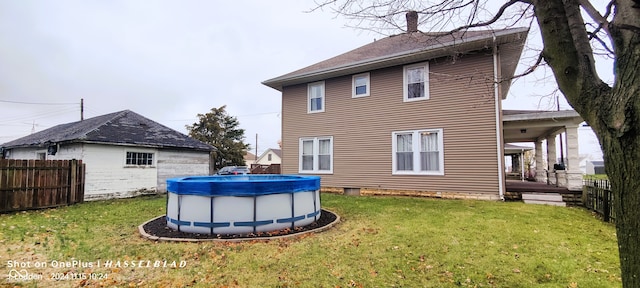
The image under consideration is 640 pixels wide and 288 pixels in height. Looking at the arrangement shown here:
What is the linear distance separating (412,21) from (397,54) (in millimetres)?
7034

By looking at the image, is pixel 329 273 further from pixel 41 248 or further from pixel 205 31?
pixel 205 31

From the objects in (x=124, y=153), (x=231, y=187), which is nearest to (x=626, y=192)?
(x=231, y=187)

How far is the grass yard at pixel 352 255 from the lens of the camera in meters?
3.54

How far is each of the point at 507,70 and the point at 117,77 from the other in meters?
24.3

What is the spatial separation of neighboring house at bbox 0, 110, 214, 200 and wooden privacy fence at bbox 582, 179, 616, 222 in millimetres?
16127

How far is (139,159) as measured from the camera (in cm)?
1328

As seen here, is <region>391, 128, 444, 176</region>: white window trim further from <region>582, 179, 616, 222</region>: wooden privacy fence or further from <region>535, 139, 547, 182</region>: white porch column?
<region>535, 139, 547, 182</region>: white porch column

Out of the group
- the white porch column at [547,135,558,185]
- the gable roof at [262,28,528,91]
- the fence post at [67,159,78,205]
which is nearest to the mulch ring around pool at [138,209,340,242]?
the gable roof at [262,28,528,91]

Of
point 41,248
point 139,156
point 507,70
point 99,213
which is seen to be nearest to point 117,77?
point 139,156

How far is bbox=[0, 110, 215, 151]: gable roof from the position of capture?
1186cm

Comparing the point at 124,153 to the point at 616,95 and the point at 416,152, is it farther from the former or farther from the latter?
the point at 616,95

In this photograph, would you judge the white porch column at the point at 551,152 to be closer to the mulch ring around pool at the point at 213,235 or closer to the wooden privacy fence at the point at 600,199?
the wooden privacy fence at the point at 600,199

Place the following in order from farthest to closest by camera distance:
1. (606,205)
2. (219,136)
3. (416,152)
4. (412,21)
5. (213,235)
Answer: (219,136) → (416,152) → (606,205) → (213,235) → (412,21)

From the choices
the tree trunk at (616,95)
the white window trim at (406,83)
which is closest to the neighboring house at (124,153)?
the white window trim at (406,83)
